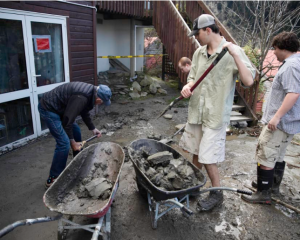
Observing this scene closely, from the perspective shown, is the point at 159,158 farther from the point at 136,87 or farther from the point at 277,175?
the point at 136,87

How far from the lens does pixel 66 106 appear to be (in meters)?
3.30

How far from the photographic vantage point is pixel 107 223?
98.7 inches

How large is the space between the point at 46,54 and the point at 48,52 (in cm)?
8

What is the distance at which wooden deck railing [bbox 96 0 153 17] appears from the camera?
792cm

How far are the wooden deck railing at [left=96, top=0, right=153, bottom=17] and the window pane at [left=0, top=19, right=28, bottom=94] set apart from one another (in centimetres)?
346

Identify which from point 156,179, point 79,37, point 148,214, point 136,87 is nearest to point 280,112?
point 156,179

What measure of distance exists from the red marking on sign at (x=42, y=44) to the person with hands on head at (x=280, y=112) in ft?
14.6

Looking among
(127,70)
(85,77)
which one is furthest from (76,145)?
(127,70)

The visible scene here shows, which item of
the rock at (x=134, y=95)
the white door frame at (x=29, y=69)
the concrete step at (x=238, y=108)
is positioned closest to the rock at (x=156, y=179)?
the white door frame at (x=29, y=69)

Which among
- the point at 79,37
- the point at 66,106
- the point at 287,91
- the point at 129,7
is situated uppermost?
the point at 129,7

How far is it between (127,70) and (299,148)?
7844 millimetres

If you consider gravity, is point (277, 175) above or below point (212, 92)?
below

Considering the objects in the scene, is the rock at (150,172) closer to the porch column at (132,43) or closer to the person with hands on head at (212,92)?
the person with hands on head at (212,92)

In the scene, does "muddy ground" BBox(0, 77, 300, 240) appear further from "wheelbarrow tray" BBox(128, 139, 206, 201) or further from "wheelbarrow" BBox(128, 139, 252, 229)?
"wheelbarrow tray" BBox(128, 139, 206, 201)
